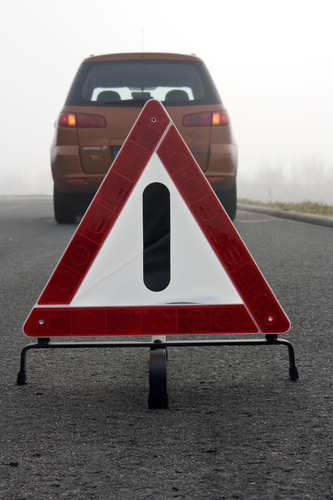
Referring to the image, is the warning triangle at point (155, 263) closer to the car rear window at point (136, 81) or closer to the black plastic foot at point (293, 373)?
the black plastic foot at point (293, 373)

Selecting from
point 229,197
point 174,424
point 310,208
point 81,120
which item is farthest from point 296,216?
point 174,424

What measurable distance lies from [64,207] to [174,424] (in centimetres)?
735

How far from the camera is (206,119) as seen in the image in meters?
8.26

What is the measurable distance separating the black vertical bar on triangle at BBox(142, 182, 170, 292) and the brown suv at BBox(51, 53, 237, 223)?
523cm

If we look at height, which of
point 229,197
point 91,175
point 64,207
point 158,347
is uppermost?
point 158,347

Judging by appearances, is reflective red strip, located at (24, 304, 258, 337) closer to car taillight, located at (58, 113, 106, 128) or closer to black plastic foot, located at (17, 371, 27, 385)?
black plastic foot, located at (17, 371, 27, 385)

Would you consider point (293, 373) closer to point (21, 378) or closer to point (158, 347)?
→ point (158, 347)

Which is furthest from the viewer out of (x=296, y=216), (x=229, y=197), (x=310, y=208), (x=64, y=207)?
(x=310, y=208)

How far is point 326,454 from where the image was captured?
7.58 ft

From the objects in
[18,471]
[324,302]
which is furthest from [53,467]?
[324,302]

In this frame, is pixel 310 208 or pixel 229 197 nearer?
pixel 229 197

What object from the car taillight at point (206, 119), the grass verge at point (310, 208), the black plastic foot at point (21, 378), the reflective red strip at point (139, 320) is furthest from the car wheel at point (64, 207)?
the reflective red strip at point (139, 320)

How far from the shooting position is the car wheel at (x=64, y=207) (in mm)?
9398

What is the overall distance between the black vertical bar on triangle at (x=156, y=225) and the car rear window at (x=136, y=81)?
5.53 m
